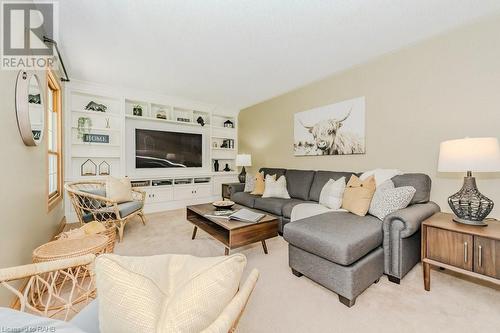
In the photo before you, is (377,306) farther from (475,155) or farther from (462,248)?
(475,155)

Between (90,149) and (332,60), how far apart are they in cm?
416

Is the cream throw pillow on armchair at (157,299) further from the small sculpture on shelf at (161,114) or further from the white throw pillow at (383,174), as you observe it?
the small sculpture on shelf at (161,114)

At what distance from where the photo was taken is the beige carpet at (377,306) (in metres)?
1.33

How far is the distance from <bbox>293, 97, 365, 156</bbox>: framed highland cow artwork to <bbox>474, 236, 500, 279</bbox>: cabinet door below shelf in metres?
1.65

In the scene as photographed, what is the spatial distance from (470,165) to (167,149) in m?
4.43

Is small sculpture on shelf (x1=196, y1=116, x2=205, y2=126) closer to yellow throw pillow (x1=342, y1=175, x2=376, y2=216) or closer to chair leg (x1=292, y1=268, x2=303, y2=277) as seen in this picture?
yellow throw pillow (x1=342, y1=175, x2=376, y2=216)

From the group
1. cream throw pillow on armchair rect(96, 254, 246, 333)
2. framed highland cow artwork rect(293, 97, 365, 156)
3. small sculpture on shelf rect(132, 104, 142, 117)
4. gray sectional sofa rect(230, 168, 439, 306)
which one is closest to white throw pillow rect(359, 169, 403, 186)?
gray sectional sofa rect(230, 168, 439, 306)

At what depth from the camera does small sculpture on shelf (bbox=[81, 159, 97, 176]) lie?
3.78 m

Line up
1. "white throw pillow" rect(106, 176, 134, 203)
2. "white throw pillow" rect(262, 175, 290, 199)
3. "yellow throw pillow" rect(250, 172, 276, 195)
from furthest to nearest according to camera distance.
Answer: "yellow throw pillow" rect(250, 172, 276, 195), "white throw pillow" rect(262, 175, 290, 199), "white throw pillow" rect(106, 176, 134, 203)

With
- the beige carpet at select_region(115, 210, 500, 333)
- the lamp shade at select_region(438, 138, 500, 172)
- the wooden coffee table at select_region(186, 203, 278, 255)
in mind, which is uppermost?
the lamp shade at select_region(438, 138, 500, 172)

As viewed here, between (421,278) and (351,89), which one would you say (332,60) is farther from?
(421,278)

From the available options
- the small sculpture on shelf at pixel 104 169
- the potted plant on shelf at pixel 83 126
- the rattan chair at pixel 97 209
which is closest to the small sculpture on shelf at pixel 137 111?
the potted plant on shelf at pixel 83 126

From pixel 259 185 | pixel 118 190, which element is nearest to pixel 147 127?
pixel 118 190

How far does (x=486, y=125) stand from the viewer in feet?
6.68
